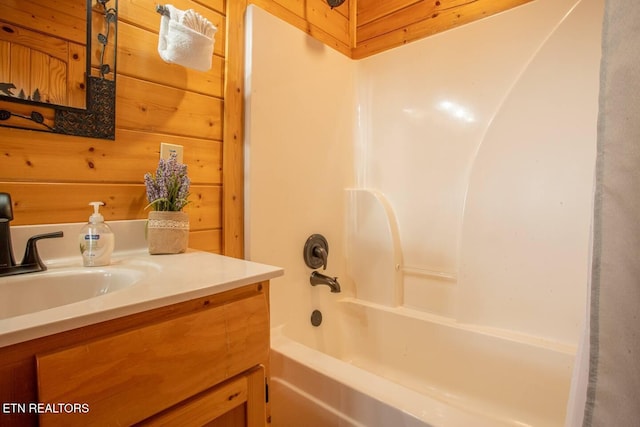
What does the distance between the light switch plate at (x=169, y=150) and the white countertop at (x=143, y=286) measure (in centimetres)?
32

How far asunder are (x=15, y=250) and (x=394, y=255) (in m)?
1.36

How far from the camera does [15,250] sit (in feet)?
2.45

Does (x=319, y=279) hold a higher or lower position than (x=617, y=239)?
lower

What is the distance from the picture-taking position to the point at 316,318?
1456 mm

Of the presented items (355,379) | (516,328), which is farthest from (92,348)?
(516,328)

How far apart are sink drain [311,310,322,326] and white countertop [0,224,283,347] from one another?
2.32 ft

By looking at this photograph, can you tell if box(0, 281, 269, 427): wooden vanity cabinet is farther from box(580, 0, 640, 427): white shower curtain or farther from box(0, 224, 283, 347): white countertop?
box(580, 0, 640, 427): white shower curtain

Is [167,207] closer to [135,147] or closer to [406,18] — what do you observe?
[135,147]

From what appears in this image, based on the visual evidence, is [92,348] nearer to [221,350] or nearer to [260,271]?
[221,350]

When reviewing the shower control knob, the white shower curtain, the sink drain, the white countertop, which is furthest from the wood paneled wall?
the white shower curtain

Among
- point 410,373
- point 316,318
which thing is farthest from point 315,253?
point 410,373

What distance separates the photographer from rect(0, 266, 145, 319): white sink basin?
0.64 m

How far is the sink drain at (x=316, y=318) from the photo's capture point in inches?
56.9

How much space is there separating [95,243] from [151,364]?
418mm
